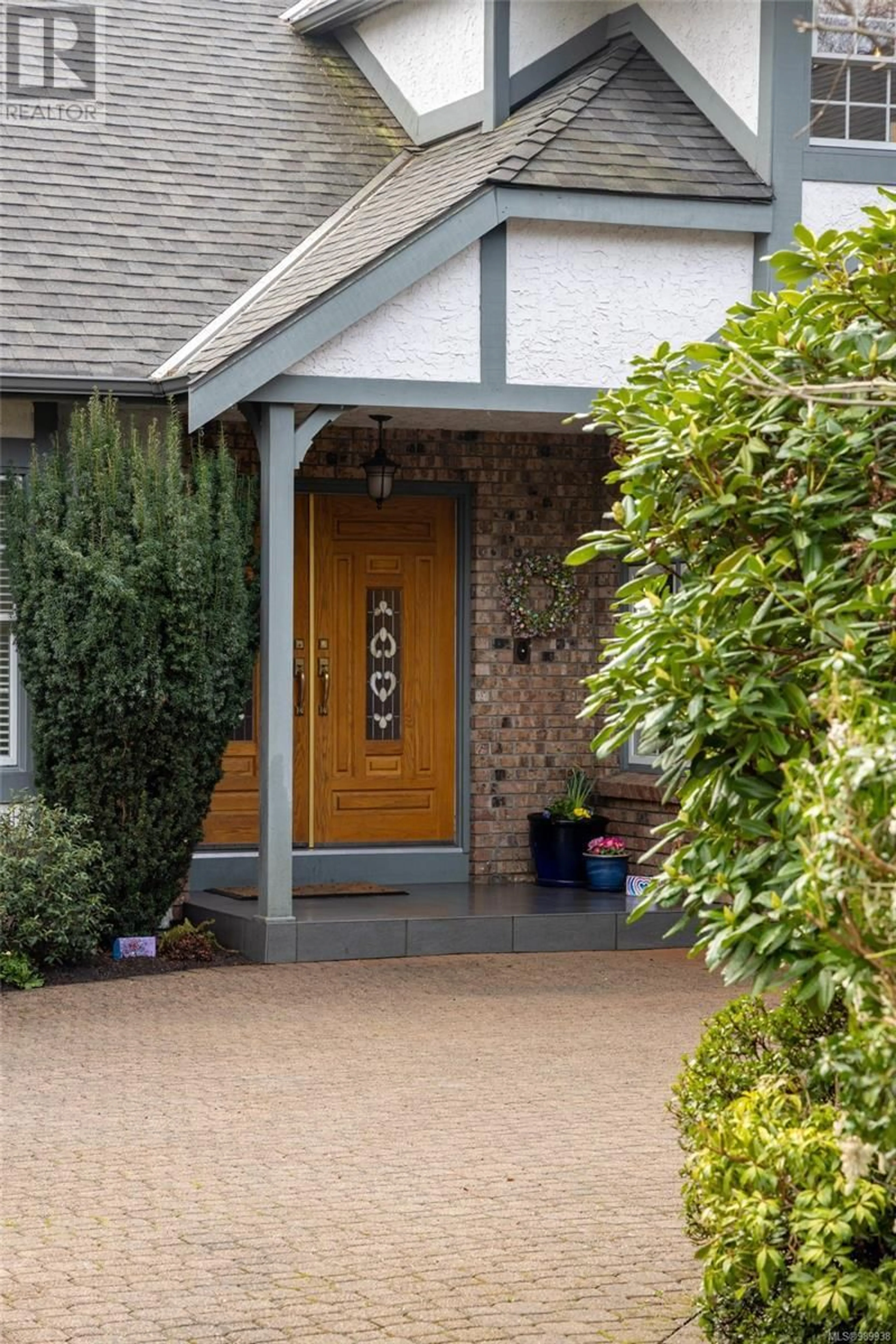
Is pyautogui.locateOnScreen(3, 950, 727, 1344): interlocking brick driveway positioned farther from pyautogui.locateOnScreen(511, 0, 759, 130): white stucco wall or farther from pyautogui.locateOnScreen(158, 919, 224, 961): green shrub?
pyautogui.locateOnScreen(511, 0, 759, 130): white stucco wall

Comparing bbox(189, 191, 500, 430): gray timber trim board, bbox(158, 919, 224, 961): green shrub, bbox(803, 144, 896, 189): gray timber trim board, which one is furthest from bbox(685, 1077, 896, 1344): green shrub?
bbox(803, 144, 896, 189): gray timber trim board

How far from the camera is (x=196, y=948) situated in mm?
11586

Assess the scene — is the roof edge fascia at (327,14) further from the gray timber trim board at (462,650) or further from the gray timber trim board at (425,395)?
the gray timber trim board at (425,395)

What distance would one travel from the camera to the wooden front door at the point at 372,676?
13680 mm

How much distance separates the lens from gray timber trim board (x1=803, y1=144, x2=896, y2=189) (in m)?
12.1

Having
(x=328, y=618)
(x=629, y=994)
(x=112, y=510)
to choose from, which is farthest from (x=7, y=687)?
(x=629, y=994)

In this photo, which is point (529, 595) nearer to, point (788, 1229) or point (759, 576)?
point (759, 576)

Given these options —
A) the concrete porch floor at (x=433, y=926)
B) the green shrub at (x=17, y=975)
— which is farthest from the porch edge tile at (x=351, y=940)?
the green shrub at (x=17, y=975)

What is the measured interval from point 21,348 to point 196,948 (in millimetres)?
3649

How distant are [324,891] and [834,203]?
17.6ft

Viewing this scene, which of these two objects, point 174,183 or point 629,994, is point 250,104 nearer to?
point 174,183

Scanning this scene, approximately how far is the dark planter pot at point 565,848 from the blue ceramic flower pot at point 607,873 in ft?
0.73

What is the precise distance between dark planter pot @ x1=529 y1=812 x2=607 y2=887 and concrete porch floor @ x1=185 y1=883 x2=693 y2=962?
25.2 inches

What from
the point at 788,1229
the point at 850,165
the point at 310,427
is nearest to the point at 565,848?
the point at 310,427
